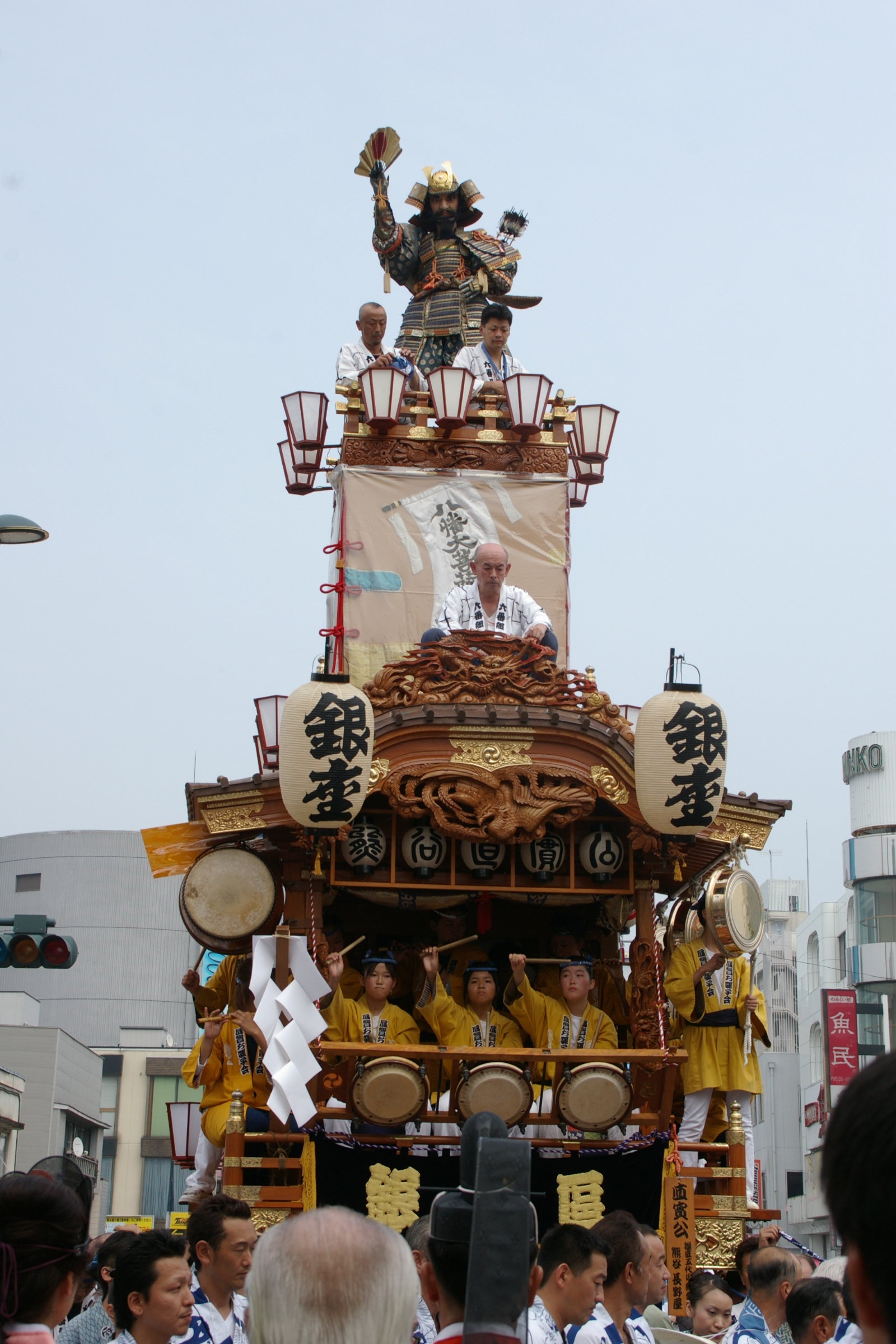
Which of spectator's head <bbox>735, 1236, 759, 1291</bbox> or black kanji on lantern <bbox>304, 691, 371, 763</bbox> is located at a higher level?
black kanji on lantern <bbox>304, 691, 371, 763</bbox>

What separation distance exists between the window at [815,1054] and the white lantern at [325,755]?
32663 millimetres

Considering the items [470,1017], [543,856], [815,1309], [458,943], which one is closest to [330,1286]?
[815,1309]

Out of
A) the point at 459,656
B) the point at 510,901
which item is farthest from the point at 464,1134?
the point at 510,901

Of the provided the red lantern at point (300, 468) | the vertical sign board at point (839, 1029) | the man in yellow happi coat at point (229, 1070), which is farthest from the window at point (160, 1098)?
the man in yellow happi coat at point (229, 1070)

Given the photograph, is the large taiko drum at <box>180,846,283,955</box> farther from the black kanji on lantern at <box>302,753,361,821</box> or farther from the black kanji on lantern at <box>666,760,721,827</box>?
the black kanji on lantern at <box>666,760,721,827</box>

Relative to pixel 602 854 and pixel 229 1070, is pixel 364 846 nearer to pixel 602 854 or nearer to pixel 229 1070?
pixel 602 854

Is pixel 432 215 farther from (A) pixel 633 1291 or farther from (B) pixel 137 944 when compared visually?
(B) pixel 137 944

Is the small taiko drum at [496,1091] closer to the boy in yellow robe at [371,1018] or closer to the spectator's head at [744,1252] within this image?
the boy in yellow robe at [371,1018]

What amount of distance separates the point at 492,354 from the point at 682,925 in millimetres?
5486

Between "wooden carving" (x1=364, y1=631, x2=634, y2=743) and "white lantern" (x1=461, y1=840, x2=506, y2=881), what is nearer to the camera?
"wooden carving" (x1=364, y1=631, x2=634, y2=743)

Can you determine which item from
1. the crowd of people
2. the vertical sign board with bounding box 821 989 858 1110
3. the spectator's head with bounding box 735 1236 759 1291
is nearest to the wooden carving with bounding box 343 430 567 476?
the spectator's head with bounding box 735 1236 759 1291

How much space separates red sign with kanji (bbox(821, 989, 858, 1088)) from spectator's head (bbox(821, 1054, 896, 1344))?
3071 cm

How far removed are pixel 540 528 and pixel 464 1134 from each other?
9.88 m

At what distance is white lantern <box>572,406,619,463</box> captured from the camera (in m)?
12.9
